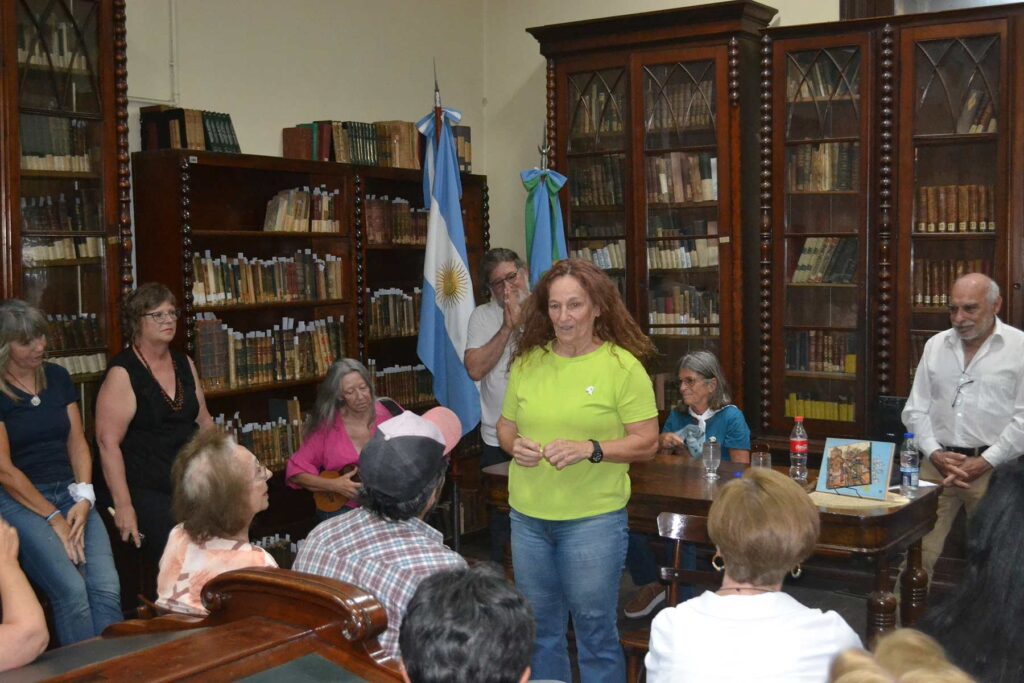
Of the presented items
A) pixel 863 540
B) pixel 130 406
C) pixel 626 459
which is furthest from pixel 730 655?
pixel 130 406

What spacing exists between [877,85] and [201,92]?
3.46 meters

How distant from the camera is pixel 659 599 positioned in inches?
179

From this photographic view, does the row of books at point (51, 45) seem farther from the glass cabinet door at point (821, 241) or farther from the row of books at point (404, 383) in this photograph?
the glass cabinet door at point (821, 241)

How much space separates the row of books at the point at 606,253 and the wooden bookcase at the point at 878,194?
2.80 ft

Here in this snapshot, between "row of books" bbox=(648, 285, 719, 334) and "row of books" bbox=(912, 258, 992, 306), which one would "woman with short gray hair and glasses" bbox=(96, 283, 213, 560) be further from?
"row of books" bbox=(912, 258, 992, 306)

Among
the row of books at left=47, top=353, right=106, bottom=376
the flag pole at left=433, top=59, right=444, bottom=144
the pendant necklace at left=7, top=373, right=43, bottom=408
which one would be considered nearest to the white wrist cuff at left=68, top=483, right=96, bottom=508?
the pendant necklace at left=7, top=373, right=43, bottom=408

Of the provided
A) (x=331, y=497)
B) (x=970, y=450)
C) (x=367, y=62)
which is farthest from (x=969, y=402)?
(x=367, y=62)

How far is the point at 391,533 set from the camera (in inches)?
92.7

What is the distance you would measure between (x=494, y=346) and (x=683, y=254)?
6.63ft

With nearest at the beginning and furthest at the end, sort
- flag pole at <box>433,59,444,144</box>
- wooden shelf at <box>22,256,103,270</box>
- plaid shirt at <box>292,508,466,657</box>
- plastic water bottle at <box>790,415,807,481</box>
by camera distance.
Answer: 1. plaid shirt at <box>292,508,466,657</box>
2. plastic water bottle at <box>790,415,807,481</box>
3. wooden shelf at <box>22,256,103,270</box>
4. flag pole at <box>433,59,444,144</box>

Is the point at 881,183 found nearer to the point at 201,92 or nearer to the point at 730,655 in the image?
the point at 201,92

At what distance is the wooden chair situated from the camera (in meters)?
2.93

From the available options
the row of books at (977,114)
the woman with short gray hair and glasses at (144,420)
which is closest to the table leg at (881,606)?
the woman with short gray hair and glasses at (144,420)

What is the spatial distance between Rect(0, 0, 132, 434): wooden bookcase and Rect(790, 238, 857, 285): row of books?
11.4 feet
